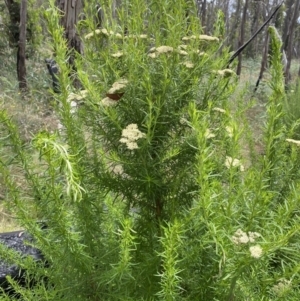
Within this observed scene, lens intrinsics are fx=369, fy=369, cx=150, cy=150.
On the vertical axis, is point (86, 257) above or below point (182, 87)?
below

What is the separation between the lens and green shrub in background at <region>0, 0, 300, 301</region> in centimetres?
83

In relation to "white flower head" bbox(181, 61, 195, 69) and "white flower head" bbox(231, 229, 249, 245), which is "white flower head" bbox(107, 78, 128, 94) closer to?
"white flower head" bbox(181, 61, 195, 69)

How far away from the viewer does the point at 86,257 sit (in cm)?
94

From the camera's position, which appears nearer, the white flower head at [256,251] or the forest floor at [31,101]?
the white flower head at [256,251]

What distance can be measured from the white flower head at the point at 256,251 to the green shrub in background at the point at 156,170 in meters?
0.05

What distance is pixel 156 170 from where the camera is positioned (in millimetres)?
918

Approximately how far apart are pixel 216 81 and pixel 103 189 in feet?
1.35

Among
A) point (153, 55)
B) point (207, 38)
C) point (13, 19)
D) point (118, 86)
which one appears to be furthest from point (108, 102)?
point (13, 19)

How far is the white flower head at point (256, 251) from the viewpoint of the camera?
0.71 meters

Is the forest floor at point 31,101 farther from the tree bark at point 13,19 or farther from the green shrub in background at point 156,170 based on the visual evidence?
the green shrub in background at point 156,170

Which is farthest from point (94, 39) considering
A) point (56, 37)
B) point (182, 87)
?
point (182, 87)

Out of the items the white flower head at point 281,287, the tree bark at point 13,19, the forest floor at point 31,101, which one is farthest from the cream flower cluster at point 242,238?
the tree bark at point 13,19

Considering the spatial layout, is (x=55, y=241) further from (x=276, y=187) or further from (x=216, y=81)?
(x=276, y=187)

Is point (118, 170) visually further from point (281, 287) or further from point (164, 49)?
point (281, 287)
